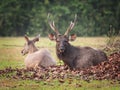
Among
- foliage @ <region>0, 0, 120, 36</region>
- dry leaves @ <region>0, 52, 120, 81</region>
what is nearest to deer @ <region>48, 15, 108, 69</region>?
dry leaves @ <region>0, 52, 120, 81</region>

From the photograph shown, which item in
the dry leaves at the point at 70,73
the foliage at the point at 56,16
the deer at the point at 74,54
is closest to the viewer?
the dry leaves at the point at 70,73

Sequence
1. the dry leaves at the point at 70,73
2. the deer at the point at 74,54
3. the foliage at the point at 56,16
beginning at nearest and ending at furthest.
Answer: the dry leaves at the point at 70,73, the deer at the point at 74,54, the foliage at the point at 56,16

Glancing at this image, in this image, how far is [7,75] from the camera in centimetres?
1497

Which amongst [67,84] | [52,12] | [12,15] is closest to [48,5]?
[52,12]

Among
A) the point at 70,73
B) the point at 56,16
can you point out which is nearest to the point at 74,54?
the point at 70,73

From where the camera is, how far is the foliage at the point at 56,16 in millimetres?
47188

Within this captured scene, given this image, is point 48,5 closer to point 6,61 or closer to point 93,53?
point 6,61

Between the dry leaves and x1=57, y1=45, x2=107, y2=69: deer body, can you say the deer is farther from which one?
the dry leaves

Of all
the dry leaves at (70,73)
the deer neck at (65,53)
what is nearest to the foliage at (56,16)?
the deer neck at (65,53)

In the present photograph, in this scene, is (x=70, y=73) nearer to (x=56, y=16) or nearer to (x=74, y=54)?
(x=74, y=54)

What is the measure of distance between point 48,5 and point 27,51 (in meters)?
30.2

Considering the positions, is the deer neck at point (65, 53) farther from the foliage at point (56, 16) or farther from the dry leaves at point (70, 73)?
the foliage at point (56, 16)

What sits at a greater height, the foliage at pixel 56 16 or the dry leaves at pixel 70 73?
the dry leaves at pixel 70 73

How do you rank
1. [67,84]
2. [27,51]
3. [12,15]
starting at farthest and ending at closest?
[12,15] < [27,51] < [67,84]
